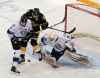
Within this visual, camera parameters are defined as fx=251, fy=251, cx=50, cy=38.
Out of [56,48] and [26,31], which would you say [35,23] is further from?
[56,48]

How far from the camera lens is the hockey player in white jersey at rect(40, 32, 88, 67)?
1.36 metres

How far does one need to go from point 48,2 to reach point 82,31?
0.65 m

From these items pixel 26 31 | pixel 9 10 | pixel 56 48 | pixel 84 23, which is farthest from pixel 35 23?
pixel 9 10

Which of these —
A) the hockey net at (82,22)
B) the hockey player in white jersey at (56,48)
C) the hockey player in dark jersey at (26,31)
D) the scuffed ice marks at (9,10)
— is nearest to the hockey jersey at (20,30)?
the hockey player in dark jersey at (26,31)

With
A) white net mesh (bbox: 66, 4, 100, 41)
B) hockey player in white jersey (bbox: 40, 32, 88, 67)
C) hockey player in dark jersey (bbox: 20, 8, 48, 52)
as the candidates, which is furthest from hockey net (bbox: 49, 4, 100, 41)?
hockey player in dark jersey (bbox: 20, 8, 48, 52)

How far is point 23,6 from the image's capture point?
2264 mm

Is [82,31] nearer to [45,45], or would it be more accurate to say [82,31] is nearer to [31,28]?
[45,45]

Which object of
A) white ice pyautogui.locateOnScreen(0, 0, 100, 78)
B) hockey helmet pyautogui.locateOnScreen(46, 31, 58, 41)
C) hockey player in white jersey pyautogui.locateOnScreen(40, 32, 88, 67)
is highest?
hockey helmet pyautogui.locateOnScreen(46, 31, 58, 41)

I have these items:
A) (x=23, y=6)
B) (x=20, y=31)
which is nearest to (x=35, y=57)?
(x=20, y=31)

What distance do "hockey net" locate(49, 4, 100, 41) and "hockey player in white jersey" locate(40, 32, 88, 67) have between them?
0.93 ft

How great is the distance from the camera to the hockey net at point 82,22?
169 cm

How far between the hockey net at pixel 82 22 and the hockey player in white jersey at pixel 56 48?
11.2 inches

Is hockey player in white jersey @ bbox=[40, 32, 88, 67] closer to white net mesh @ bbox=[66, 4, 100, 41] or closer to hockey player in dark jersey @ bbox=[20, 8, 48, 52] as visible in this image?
hockey player in dark jersey @ bbox=[20, 8, 48, 52]

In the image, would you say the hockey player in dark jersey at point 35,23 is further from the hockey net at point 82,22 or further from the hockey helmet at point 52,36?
the hockey net at point 82,22
